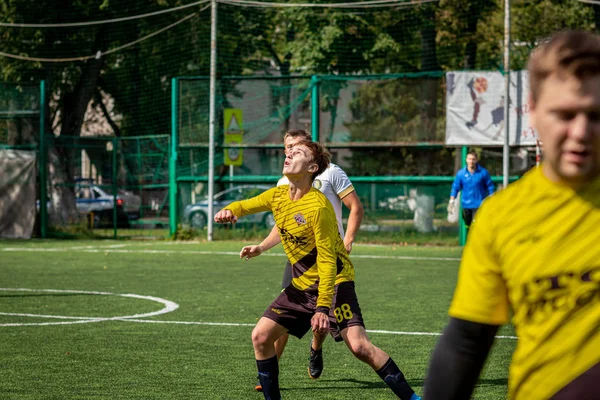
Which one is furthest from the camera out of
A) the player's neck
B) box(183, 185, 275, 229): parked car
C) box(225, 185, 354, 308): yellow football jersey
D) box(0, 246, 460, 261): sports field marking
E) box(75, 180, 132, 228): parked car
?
box(75, 180, 132, 228): parked car

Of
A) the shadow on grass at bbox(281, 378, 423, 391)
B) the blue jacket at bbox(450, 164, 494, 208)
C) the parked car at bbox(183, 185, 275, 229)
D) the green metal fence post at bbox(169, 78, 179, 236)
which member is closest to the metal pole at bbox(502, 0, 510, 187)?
the blue jacket at bbox(450, 164, 494, 208)

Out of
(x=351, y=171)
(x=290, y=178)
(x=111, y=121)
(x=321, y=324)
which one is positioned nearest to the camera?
(x=321, y=324)

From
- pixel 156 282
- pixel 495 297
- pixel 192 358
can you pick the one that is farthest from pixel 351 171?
pixel 495 297

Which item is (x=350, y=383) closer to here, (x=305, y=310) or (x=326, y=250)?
(x=305, y=310)

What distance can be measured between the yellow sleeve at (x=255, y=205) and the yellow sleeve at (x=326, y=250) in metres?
0.52

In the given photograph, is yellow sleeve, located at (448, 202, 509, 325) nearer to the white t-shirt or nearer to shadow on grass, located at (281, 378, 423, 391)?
shadow on grass, located at (281, 378, 423, 391)

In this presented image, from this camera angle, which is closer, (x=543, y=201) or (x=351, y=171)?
(x=543, y=201)

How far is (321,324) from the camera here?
5.75 m

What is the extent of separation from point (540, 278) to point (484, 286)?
131 mm

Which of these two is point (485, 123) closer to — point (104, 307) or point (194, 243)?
point (194, 243)

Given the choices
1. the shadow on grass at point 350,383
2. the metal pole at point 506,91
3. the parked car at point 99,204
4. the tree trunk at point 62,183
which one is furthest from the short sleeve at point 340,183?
the parked car at point 99,204

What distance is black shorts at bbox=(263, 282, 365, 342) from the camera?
6.55 m

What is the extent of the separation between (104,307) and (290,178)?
248 inches

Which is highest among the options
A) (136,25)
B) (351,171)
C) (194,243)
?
(136,25)
